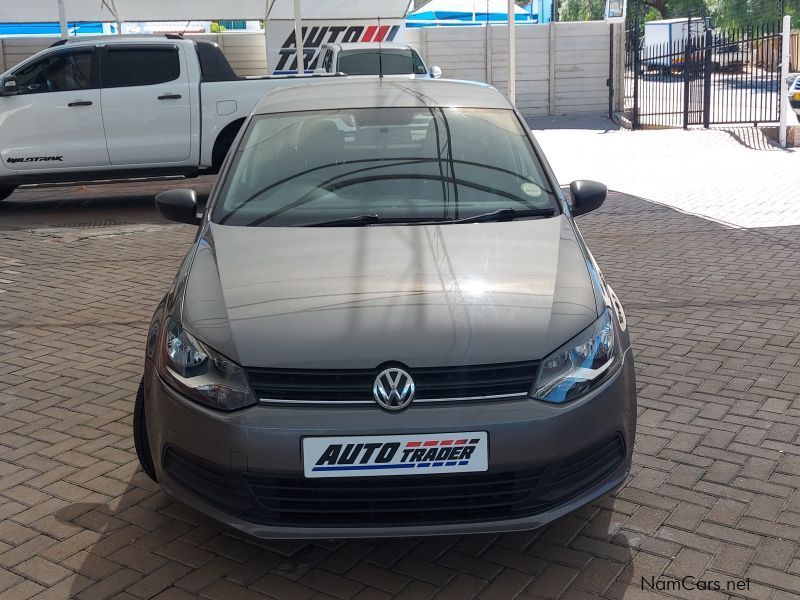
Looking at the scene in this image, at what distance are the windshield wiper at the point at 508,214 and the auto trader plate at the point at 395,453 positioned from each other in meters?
1.31

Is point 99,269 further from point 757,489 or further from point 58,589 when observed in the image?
point 757,489

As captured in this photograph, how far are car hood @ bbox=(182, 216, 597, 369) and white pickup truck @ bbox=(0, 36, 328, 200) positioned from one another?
8.10 m

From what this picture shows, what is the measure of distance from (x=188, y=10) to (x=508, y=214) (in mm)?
20226

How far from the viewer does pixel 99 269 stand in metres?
8.59

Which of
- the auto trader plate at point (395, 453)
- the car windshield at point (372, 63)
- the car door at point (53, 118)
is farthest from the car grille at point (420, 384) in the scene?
the car windshield at point (372, 63)

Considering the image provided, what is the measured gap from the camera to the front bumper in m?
3.05

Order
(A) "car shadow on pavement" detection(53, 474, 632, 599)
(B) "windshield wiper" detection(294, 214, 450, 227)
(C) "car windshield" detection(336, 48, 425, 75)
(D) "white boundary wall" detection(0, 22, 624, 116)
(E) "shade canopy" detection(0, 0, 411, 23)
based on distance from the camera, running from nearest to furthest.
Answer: (A) "car shadow on pavement" detection(53, 474, 632, 599)
(B) "windshield wiper" detection(294, 214, 450, 227)
(C) "car windshield" detection(336, 48, 425, 75)
(E) "shade canopy" detection(0, 0, 411, 23)
(D) "white boundary wall" detection(0, 22, 624, 116)

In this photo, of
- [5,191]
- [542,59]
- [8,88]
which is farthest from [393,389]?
[542,59]

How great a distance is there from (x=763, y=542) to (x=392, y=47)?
50.2 ft

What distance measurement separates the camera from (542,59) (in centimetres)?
2331

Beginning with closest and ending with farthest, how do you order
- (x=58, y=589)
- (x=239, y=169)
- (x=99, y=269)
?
1. (x=58, y=589)
2. (x=239, y=169)
3. (x=99, y=269)

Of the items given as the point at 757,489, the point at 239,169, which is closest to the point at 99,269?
the point at 239,169

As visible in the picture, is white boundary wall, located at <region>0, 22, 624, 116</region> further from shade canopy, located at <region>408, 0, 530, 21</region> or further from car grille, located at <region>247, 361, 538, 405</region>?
car grille, located at <region>247, 361, 538, 405</region>

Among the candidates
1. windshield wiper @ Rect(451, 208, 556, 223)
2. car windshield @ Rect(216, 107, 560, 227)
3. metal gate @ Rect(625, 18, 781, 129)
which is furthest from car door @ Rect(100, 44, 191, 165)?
metal gate @ Rect(625, 18, 781, 129)
